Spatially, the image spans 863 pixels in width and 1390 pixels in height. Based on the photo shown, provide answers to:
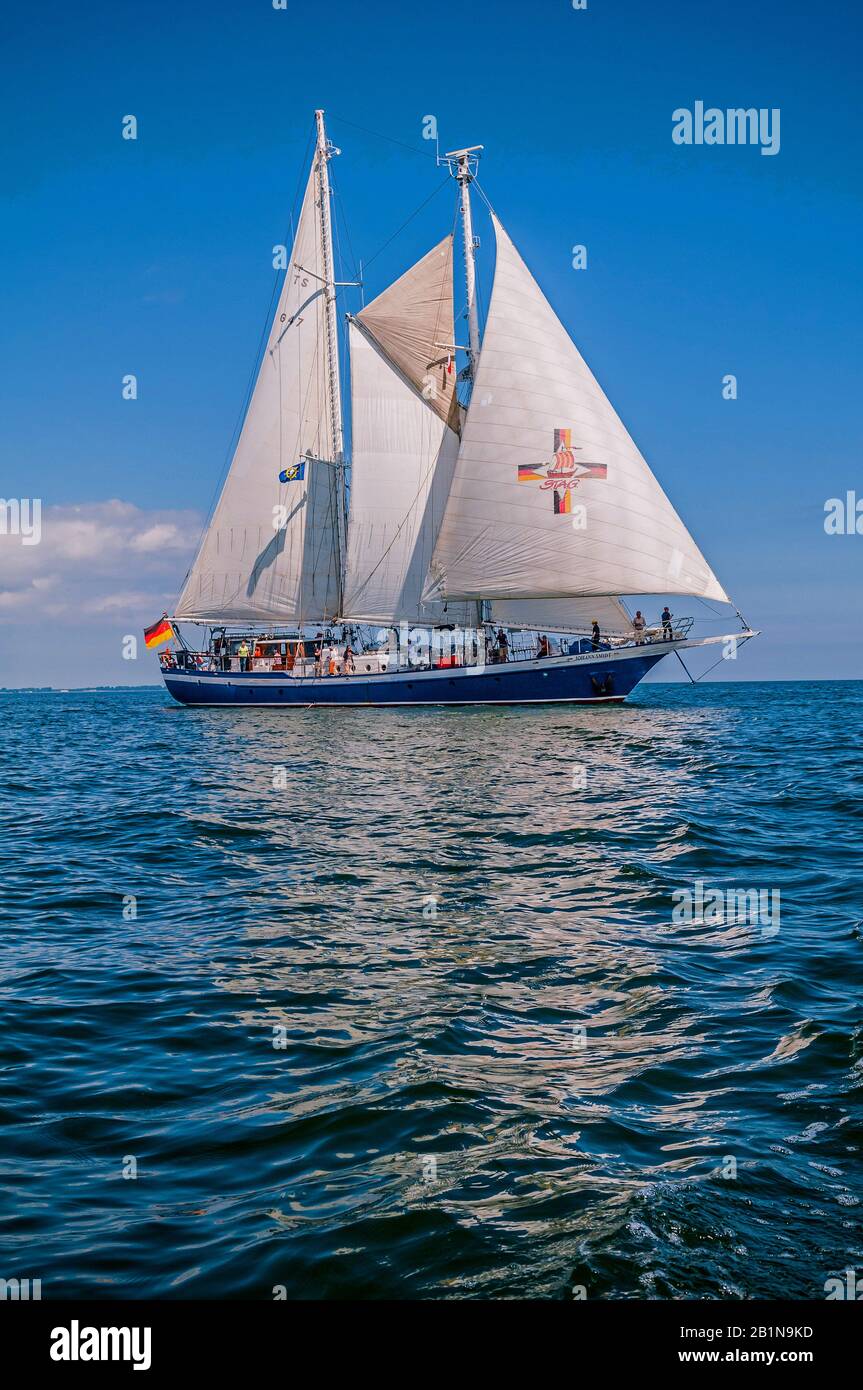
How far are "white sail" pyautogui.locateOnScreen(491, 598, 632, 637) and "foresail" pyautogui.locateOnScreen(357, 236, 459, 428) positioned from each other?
12.8 m

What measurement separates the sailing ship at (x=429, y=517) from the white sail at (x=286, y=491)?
0.35 feet

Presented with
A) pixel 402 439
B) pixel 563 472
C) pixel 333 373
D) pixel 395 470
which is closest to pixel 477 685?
pixel 563 472

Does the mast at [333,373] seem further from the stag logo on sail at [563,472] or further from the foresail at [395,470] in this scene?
the stag logo on sail at [563,472]

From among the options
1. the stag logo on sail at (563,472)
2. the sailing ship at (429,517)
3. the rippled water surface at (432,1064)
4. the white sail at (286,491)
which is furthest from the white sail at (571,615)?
the rippled water surface at (432,1064)

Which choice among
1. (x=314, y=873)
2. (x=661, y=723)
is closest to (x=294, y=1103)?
(x=314, y=873)

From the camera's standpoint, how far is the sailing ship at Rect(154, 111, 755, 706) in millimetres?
49500

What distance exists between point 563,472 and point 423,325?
1694cm

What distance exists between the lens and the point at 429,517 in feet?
189

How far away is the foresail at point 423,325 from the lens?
5825cm

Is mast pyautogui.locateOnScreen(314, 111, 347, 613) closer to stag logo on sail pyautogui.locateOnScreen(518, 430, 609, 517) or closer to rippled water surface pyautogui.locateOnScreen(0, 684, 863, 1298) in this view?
stag logo on sail pyautogui.locateOnScreen(518, 430, 609, 517)

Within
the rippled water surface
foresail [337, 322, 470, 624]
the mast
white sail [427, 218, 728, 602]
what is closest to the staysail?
foresail [337, 322, 470, 624]

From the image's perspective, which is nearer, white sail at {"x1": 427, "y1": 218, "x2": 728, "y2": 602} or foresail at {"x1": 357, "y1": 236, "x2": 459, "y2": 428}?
white sail at {"x1": 427, "y1": 218, "x2": 728, "y2": 602}

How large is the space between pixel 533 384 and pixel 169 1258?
4905 centimetres
